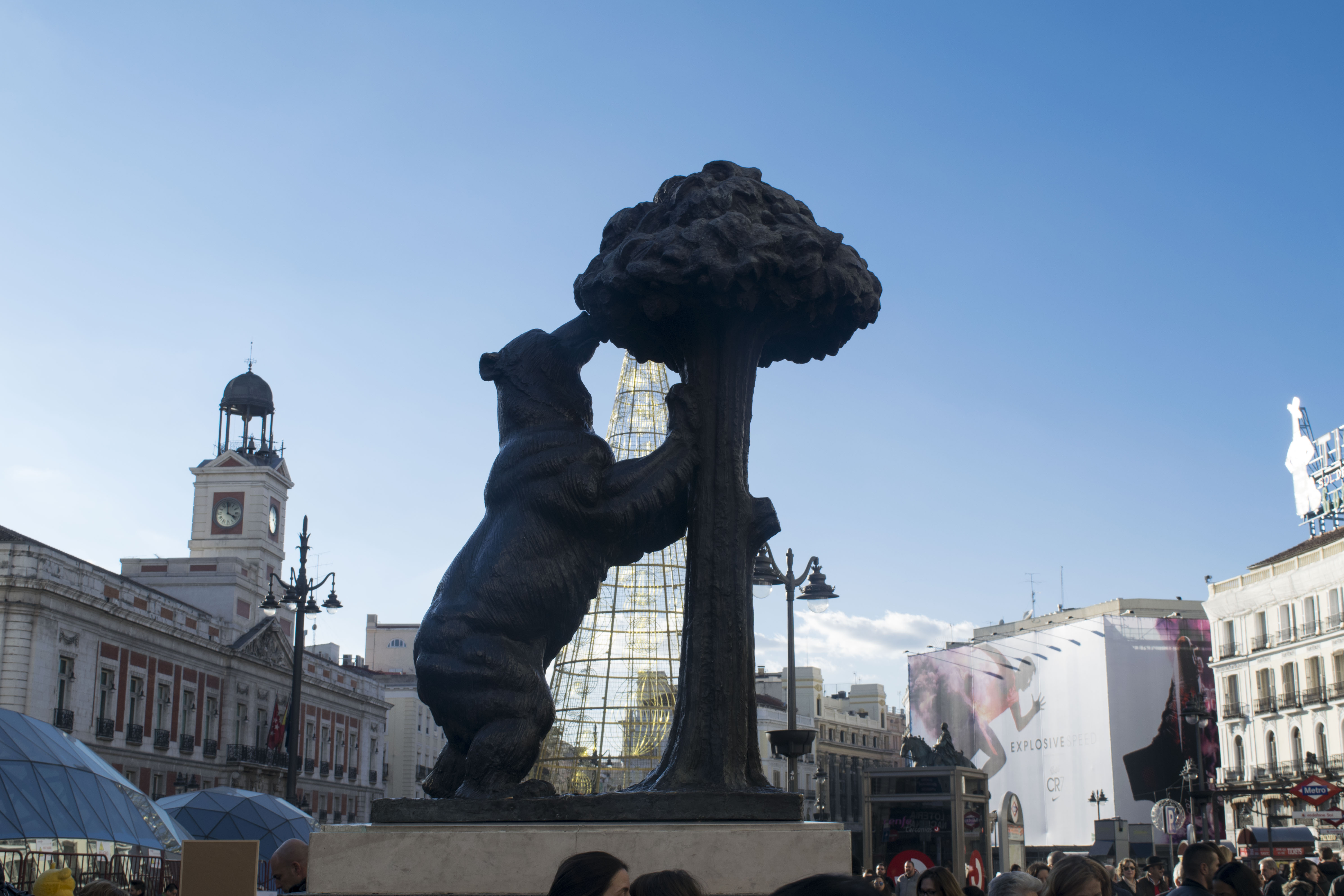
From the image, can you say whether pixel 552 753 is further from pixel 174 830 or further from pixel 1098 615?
pixel 1098 615

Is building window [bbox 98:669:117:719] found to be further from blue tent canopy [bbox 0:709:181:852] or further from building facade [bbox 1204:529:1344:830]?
building facade [bbox 1204:529:1344:830]

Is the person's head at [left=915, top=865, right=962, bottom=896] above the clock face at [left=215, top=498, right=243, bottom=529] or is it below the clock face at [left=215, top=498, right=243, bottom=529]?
below

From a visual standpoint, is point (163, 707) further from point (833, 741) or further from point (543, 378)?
point (833, 741)

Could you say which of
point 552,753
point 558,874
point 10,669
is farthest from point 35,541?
point 558,874

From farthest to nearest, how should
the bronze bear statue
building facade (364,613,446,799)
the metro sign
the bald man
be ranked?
building facade (364,613,446,799) < the metro sign < the bald man < the bronze bear statue

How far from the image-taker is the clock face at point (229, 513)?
56219mm

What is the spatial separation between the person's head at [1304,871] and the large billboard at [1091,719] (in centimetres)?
4127

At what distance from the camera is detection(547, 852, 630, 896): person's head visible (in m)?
2.26

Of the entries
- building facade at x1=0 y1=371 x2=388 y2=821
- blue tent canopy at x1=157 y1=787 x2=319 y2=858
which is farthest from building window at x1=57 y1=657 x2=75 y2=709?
blue tent canopy at x1=157 y1=787 x2=319 y2=858

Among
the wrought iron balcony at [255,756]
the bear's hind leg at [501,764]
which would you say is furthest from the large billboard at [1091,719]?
the bear's hind leg at [501,764]

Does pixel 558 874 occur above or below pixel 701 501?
below

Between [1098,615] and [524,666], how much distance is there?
59362mm

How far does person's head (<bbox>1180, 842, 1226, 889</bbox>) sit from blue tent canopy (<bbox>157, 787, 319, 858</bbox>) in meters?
21.5

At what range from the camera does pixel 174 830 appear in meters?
19.9
